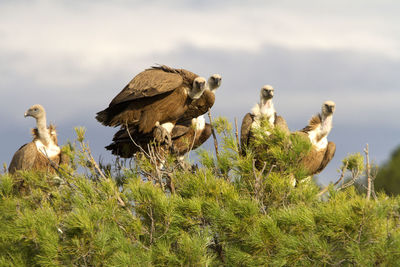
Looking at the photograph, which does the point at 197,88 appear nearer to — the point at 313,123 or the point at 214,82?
the point at 214,82

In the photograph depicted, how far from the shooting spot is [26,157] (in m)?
8.62

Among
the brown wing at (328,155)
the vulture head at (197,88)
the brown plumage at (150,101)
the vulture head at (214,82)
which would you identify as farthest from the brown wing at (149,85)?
the brown wing at (328,155)

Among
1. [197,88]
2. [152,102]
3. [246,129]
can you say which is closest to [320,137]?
[246,129]

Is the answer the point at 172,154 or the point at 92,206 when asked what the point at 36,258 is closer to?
the point at 92,206

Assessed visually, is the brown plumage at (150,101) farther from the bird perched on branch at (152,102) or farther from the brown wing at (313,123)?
the brown wing at (313,123)

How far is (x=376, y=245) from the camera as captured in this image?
16.8 ft

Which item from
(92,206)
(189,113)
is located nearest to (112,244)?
(92,206)

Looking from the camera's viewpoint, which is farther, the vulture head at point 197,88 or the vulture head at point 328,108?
the vulture head at point 328,108

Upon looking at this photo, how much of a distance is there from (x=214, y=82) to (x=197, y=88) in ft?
2.24

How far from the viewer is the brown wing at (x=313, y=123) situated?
341 inches

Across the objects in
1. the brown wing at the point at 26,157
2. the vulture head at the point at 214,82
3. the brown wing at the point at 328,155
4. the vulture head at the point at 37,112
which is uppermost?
the vulture head at the point at 214,82

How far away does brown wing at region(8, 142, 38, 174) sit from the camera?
28.1ft

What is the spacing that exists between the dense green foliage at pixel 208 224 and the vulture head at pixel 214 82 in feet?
8.14

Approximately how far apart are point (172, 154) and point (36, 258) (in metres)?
2.62
